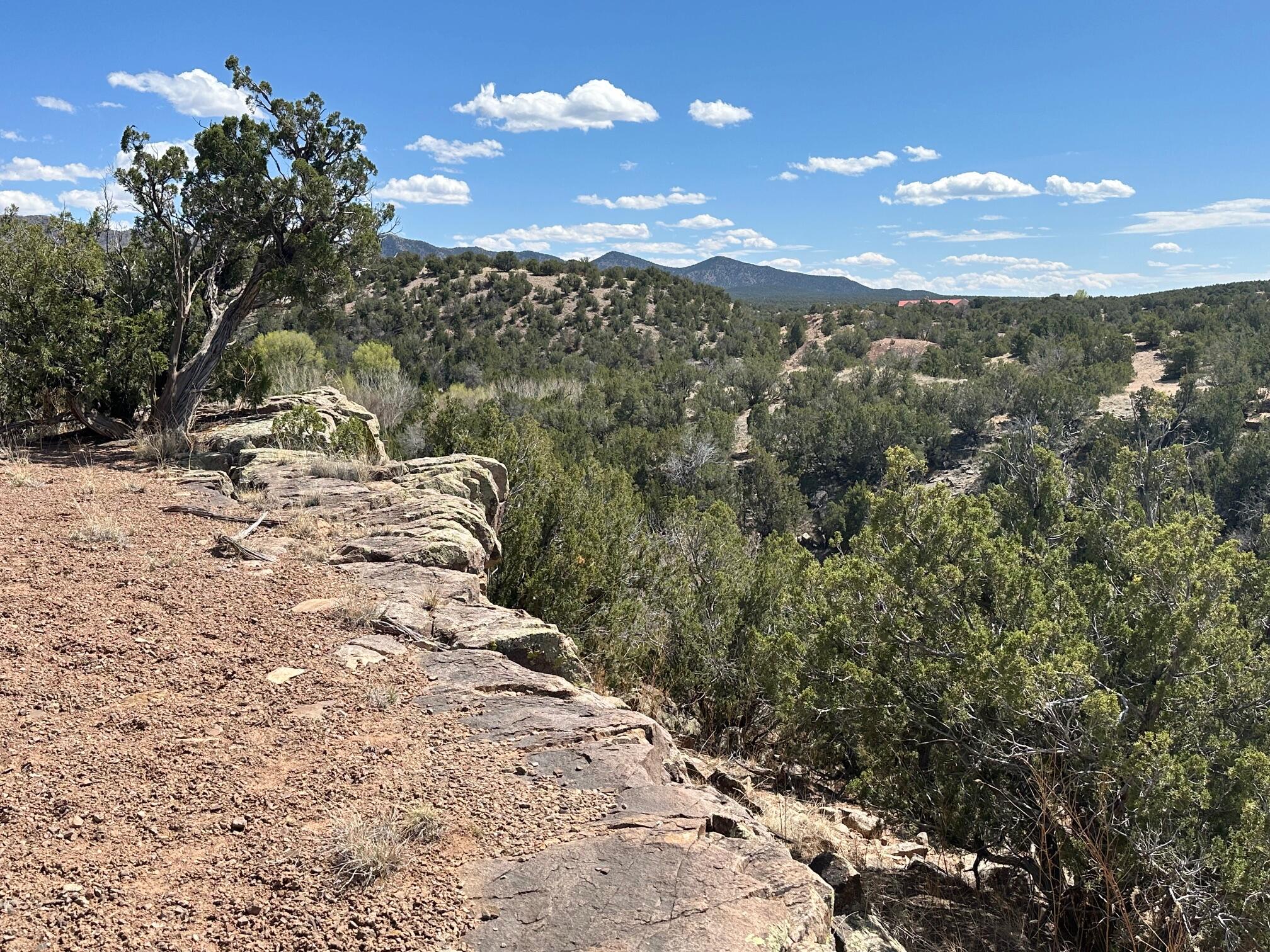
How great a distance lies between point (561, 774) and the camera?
11.6 ft

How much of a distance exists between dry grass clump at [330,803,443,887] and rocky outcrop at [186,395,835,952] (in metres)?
0.25

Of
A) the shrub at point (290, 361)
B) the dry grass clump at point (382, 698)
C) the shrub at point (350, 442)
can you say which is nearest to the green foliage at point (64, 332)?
the shrub at point (290, 361)

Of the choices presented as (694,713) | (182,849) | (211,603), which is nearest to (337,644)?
(211,603)

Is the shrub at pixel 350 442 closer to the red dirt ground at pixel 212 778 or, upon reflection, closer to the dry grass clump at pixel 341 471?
the dry grass clump at pixel 341 471

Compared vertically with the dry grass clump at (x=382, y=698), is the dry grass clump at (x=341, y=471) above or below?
above

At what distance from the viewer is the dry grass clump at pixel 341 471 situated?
8.16 metres

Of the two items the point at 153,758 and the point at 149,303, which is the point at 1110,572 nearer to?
A: the point at 153,758

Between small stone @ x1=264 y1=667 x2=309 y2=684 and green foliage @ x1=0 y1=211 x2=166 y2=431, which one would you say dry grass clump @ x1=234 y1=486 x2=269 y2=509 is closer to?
small stone @ x1=264 y1=667 x2=309 y2=684

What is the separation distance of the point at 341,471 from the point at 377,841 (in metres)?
5.89

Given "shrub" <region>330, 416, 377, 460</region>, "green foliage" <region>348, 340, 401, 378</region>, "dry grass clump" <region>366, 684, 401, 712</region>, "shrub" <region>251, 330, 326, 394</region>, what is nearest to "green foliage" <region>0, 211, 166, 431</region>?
"shrub" <region>251, 330, 326, 394</region>

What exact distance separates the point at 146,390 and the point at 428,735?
30.2 feet

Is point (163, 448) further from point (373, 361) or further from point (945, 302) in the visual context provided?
point (945, 302)

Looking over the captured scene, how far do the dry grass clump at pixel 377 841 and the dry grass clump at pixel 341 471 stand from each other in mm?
5518

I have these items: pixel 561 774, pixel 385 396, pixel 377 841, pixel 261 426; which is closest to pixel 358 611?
pixel 561 774
